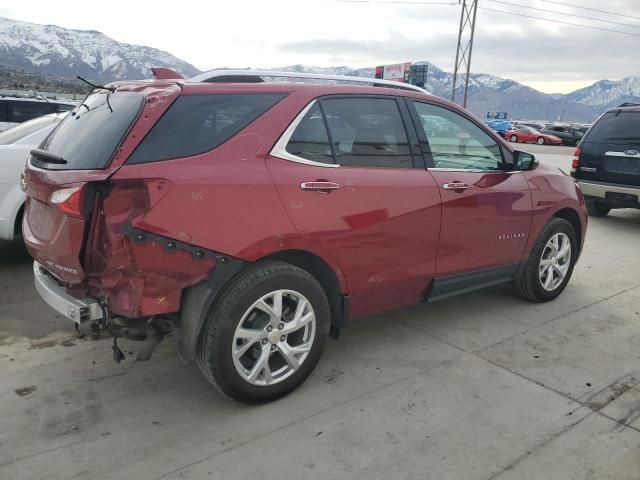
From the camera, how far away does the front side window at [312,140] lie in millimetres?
3041

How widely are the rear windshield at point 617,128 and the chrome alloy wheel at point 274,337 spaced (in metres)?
6.60

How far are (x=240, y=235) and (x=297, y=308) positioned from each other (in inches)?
22.6

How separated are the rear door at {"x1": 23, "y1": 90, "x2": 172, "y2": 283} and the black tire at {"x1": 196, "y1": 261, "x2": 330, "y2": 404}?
0.72 meters

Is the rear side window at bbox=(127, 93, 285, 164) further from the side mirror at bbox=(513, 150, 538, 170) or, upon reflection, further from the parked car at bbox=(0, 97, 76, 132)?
the parked car at bbox=(0, 97, 76, 132)

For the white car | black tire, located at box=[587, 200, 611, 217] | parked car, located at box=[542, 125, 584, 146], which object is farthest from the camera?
parked car, located at box=[542, 125, 584, 146]

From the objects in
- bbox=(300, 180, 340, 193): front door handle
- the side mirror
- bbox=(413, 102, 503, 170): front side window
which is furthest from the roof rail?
the side mirror

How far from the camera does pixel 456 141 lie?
398cm

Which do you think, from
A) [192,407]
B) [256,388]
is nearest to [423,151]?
[256,388]

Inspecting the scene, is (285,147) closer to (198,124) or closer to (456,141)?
(198,124)

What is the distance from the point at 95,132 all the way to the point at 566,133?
40885mm

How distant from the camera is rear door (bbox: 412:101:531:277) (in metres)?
3.73

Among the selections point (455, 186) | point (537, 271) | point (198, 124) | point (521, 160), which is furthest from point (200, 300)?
point (537, 271)

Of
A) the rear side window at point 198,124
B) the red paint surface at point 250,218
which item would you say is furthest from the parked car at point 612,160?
the rear side window at point 198,124

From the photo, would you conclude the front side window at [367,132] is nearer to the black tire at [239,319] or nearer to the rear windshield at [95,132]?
the black tire at [239,319]
